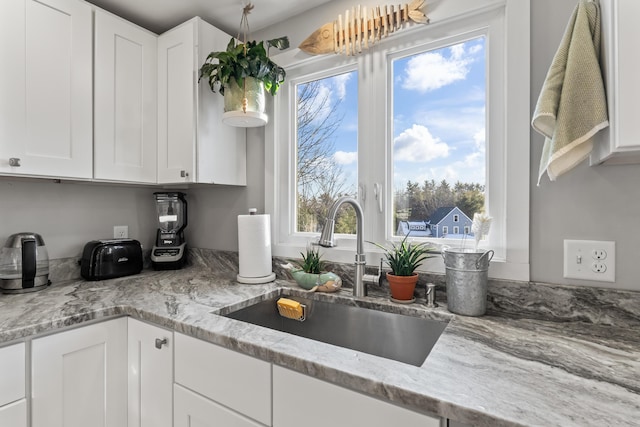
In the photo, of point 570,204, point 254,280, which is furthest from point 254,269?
point 570,204

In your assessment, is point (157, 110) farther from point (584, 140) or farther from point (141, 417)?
point (584, 140)

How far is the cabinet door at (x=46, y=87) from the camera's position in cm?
125

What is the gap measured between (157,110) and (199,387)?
55.0 inches

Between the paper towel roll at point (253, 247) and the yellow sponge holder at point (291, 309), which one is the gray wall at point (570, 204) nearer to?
the yellow sponge holder at point (291, 309)

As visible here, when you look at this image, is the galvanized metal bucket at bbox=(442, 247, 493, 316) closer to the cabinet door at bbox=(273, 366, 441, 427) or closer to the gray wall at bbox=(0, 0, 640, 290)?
the gray wall at bbox=(0, 0, 640, 290)

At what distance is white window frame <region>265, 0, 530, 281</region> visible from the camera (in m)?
1.13

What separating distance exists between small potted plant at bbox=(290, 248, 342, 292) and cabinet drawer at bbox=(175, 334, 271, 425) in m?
0.50

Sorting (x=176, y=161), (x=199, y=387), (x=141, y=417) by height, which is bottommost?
(x=141, y=417)

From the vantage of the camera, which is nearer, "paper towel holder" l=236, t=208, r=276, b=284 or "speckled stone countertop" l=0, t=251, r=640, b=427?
"speckled stone countertop" l=0, t=251, r=640, b=427

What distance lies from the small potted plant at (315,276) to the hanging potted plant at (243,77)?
2.31 ft

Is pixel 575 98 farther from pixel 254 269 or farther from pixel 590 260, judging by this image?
pixel 254 269

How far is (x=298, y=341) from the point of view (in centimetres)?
89

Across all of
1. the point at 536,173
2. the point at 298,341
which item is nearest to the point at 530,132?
the point at 536,173

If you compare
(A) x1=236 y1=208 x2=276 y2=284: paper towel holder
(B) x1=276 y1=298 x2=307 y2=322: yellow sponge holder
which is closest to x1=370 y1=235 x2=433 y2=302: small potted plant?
(B) x1=276 y1=298 x2=307 y2=322: yellow sponge holder
